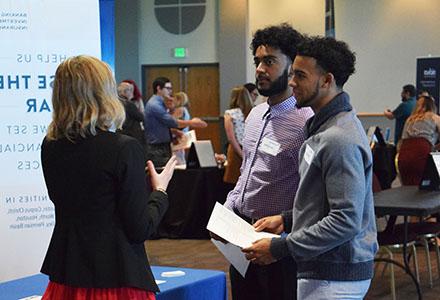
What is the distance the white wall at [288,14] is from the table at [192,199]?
19.3 feet

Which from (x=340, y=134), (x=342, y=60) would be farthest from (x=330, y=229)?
(x=342, y=60)

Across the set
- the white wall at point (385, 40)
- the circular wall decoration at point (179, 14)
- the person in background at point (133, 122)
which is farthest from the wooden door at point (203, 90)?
the person in background at point (133, 122)

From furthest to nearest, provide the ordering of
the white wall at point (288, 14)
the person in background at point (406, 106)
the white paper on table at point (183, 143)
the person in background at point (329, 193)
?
the white wall at point (288, 14) → the person in background at point (406, 106) → the white paper on table at point (183, 143) → the person in background at point (329, 193)

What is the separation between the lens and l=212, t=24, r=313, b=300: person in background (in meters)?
2.41

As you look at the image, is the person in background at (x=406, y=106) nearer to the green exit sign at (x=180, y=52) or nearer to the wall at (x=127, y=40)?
the green exit sign at (x=180, y=52)

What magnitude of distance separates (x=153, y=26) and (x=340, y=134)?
11.3m

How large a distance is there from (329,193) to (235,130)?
4.20 metres

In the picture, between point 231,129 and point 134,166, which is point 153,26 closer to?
point 231,129

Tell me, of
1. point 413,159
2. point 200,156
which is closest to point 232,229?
point 413,159

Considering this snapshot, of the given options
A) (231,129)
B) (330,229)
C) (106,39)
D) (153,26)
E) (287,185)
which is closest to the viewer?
(330,229)

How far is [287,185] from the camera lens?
7.91 feet

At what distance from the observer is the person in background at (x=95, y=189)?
199 centimetres

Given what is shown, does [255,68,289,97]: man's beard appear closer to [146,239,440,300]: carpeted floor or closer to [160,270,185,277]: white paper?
[160,270,185,277]: white paper

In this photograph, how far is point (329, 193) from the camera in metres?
1.92
